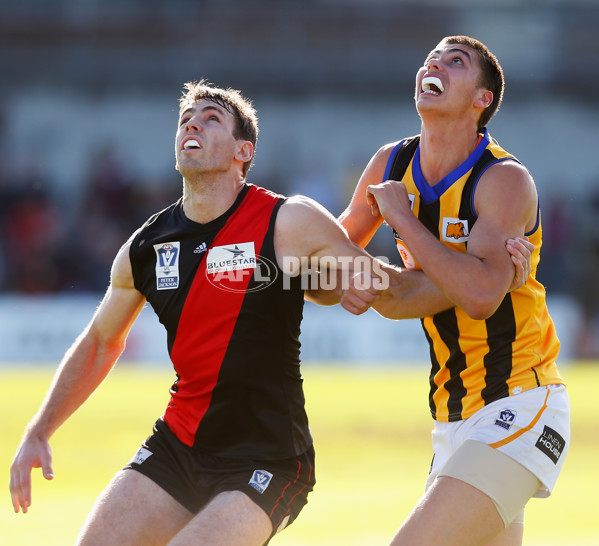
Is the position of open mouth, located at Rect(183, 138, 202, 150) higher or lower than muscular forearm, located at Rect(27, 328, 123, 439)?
higher

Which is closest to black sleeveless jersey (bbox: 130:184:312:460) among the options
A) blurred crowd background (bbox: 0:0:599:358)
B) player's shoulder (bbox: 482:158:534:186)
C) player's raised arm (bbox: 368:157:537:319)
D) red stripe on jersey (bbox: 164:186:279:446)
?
red stripe on jersey (bbox: 164:186:279:446)

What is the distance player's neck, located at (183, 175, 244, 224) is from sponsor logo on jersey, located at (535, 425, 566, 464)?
2002 mm

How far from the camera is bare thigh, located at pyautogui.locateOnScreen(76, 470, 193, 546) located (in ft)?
15.6

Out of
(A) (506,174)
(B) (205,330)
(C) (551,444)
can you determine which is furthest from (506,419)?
(B) (205,330)

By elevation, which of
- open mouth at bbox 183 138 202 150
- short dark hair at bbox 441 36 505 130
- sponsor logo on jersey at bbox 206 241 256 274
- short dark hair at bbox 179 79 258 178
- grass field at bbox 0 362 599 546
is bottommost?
grass field at bbox 0 362 599 546

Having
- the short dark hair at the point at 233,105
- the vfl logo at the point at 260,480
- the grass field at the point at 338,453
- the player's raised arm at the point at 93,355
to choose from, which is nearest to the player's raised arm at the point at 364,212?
the short dark hair at the point at 233,105

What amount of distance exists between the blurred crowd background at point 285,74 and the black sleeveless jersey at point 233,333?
20626 millimetres

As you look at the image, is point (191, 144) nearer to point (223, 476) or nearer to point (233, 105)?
point (233, 105)

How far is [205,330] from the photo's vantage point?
5.11 m

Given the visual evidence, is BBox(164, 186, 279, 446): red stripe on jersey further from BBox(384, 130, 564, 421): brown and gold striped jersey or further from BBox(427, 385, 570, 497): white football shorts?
BBox(427, 385, 570, 497): white football shorts

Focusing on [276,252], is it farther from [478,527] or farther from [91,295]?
[91,295]

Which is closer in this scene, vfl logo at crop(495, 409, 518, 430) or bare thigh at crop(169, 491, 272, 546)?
bare thigh at crop(169, 491, 272, 546)

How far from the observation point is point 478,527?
4480mm

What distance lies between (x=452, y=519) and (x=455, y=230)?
142cm
